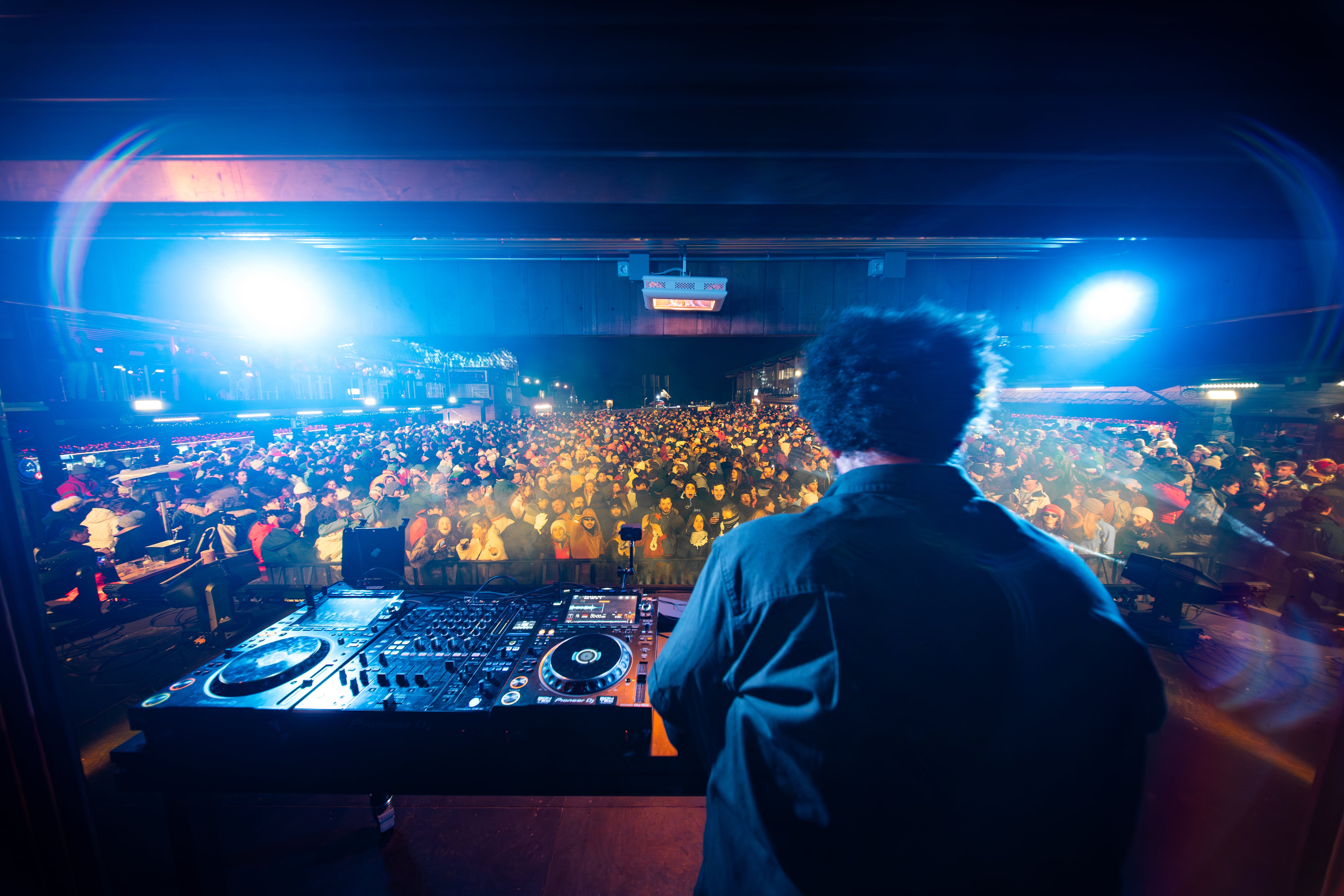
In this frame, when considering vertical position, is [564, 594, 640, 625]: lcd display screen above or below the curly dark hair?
below

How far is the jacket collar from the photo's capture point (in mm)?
905

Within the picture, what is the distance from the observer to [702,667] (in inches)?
39.0

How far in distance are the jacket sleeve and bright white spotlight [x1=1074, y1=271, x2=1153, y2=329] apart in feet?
11.0

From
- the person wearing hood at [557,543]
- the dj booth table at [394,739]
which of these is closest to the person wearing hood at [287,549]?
the person wearing hood at [557,543]

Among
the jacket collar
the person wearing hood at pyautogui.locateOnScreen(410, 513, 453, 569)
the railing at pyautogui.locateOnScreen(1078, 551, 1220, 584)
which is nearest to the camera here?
the jacket collar

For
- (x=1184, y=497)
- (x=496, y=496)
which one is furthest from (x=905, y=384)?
(x=1184, y=497)

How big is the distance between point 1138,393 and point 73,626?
12.8m

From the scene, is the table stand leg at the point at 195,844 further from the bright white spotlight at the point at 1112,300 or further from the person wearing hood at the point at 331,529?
the bright white spotlight at the point at 1112,300

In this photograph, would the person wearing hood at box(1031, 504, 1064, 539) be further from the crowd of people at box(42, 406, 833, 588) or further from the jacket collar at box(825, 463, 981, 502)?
the jacket collar at box(825, 463, 981, 502)

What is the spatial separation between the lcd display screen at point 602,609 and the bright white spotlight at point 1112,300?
3.48m

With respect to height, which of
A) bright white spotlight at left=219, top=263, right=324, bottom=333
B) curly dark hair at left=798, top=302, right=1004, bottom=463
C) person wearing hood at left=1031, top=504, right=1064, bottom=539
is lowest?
person wearing hood at left=1031, top=504, right=1064, bottom=539

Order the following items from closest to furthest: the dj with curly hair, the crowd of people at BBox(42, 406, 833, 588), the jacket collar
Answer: the dj with curly hair
the jacket collar
the crowd of people at BBox(42, 406, 833, 588)

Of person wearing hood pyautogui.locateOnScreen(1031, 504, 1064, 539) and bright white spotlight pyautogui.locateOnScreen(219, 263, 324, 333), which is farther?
person wearing hood pyautogui.locateOnScreen(1031, 504, 1064, 539)

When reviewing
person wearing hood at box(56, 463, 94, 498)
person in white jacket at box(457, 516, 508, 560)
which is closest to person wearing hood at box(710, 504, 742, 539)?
person in white jacket at box(457, 516, 508, 560)
